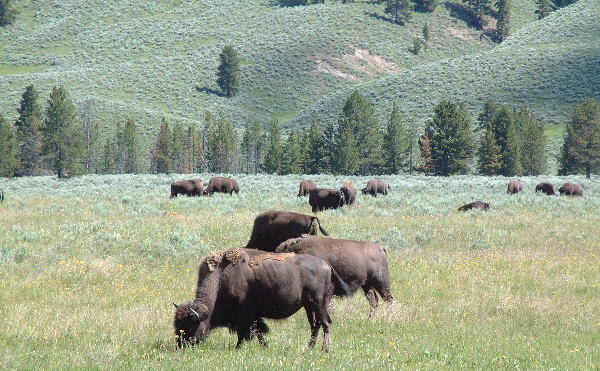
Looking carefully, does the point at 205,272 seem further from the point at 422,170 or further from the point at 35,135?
the point at 35,135

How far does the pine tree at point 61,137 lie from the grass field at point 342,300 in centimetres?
4140

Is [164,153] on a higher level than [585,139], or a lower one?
lower

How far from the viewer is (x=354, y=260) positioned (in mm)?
10523

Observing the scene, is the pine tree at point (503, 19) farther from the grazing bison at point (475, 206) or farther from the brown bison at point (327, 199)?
the brown bison at point (327, 199)

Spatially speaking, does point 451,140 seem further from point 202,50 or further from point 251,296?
point 202,50

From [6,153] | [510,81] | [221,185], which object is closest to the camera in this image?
[221,185]

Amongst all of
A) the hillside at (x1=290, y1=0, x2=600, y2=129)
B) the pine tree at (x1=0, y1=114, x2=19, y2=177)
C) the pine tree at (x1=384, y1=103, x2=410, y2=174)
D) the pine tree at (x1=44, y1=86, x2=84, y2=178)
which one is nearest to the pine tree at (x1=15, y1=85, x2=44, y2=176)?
the pine tree at (x1=0, y1=114, x2=19, y2=177)

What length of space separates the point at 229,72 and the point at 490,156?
7838 centimetres

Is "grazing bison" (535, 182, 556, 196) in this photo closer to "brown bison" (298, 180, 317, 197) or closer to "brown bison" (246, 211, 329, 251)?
"brown bison" (298, 180, 317, 197)

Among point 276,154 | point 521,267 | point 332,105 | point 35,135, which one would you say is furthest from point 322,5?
point 521,267

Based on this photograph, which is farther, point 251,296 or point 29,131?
point 29,131

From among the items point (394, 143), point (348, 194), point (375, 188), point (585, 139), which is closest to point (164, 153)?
point (394, 143)

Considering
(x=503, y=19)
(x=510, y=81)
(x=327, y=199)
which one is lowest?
(x=327, y=199)

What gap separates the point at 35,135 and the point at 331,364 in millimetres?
73033
